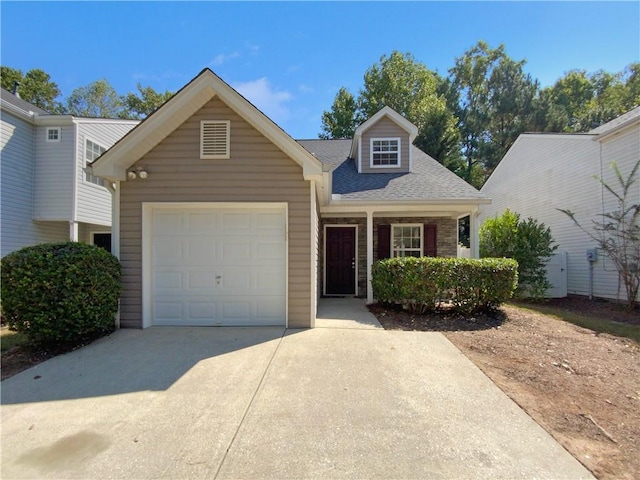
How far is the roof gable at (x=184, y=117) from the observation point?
581 centimetres

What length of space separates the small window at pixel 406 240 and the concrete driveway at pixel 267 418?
5678 mm

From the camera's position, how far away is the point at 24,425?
2896mm

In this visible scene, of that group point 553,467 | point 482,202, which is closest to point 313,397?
point 553,467

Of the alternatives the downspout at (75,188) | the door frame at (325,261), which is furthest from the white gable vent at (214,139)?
the downspout at (75,188)

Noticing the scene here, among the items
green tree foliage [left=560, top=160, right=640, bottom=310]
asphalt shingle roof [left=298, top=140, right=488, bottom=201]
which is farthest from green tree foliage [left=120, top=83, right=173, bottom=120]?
green tree foliage [left=560, top=160, right=640, bottom=310]

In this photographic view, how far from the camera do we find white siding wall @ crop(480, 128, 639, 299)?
10.2m

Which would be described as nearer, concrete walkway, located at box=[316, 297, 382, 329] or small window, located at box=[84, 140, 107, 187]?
concrete walkway, located at box=[316, 297, 382, 329]

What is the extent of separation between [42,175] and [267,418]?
11797 mm

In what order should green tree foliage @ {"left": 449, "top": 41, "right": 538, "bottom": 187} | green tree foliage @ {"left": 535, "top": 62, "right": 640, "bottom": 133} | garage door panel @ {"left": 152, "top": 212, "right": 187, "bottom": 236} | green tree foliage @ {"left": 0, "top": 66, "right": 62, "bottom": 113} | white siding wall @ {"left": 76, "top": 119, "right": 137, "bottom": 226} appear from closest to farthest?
garage door panel @ {"left": 152, "top": 212, "right": 187, "bottom": 236}
white siding wall @ {"left": 76, "top": 119, "right": 137, "bottom": 226}
green tree foliage @ {"left": 0, "top": 66, "right": 62, "bottom": 113}
green tree foliage @ {"left": 535, "top": 62, "right": 640, "bottom": 133}
green tree foliage @ {"left": 449, "top": 41, "right": 538, "bottom": 187}

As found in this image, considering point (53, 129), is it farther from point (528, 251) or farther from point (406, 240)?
point (528, 251)

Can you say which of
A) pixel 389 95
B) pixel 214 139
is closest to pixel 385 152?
pixel 214 139

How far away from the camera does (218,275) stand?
626 cm

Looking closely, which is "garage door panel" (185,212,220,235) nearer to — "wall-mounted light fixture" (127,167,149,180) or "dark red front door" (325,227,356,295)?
"wall-mounted light fixture" (127,167,149,180)

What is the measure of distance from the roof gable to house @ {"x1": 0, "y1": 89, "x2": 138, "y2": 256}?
5.97 m
